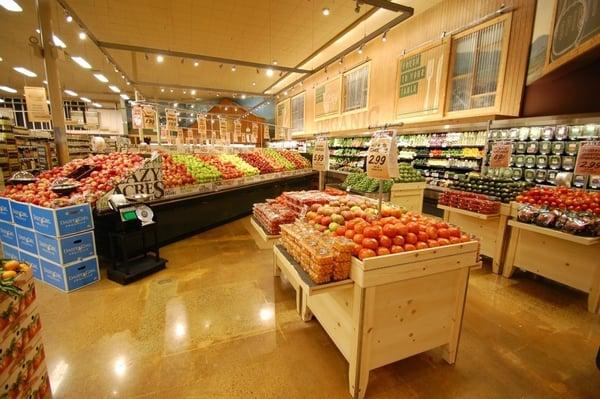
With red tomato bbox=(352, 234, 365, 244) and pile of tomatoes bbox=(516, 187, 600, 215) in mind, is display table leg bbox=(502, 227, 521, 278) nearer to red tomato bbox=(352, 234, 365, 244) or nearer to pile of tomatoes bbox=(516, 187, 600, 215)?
pile of tomatoes bbox=(516, 187, 600, 215)

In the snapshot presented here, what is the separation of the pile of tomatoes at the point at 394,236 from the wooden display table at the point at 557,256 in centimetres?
182

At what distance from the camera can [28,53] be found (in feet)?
31.0

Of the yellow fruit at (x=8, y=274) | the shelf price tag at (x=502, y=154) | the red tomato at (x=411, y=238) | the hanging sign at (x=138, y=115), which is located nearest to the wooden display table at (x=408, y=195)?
the shelf price tag at (x=502, y=154)

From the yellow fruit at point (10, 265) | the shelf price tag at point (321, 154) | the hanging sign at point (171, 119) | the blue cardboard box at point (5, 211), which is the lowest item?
the blue cardboard box at point (5, 211)

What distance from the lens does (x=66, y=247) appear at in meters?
3.15

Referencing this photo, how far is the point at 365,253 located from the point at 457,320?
3.45ft

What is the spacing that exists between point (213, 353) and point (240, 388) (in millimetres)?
443

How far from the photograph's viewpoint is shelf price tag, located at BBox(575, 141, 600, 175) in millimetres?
3050

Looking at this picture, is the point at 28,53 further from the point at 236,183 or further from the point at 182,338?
the point at 182,338

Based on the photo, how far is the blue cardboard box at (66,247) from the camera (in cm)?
312

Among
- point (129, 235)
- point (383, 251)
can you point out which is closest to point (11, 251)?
point (129, 235)

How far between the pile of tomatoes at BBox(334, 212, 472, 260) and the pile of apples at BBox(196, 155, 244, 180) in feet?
13.8

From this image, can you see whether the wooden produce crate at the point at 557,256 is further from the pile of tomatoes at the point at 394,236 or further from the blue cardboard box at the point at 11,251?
the blue cardboard box at the point at 11,251

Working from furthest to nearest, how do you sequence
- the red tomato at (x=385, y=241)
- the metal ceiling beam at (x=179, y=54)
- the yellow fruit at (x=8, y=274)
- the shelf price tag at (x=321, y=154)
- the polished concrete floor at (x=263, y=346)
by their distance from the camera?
1. the metal ceiling beam at (x=179, y=54)
2. the shelf price tag at (x=321, y=154)
3. the polished concrete floor at (x=263, y=346)
4. the red tomato at (x=385, y=241)
5. the yellow fruit at (x=8, y=274)
